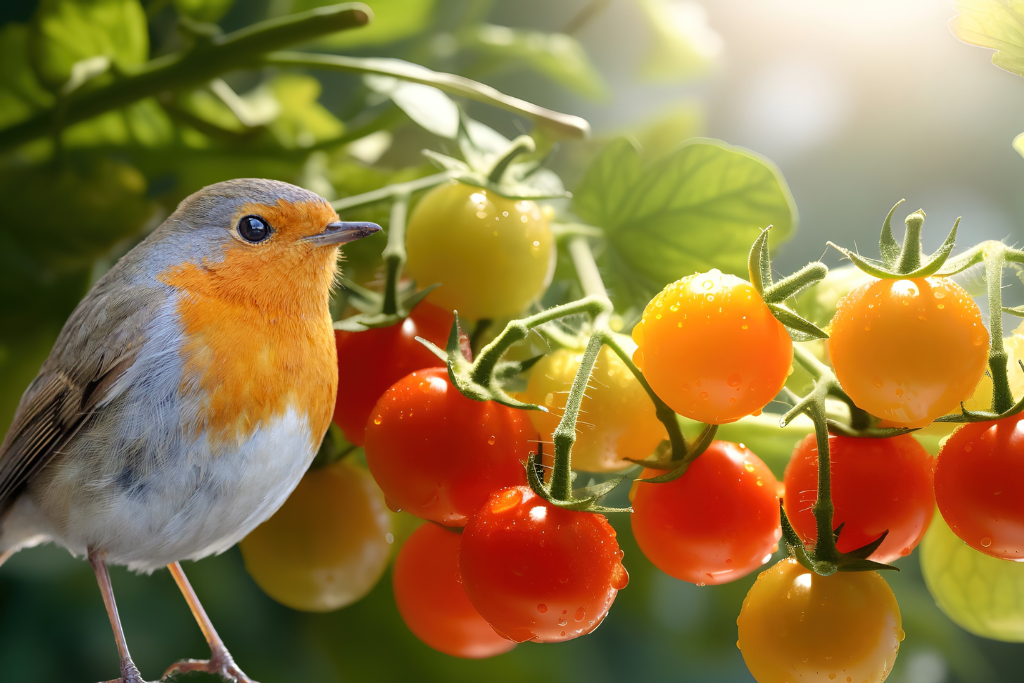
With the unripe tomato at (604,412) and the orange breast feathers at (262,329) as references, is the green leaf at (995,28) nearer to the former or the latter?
the unripe tomato at (604,412)

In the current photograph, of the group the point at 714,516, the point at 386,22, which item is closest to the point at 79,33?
the point at 386,22

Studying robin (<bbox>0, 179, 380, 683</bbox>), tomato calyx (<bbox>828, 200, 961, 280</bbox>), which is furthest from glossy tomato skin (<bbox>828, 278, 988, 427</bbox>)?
robin (<bbox>0, 179, 380, 683</bbox>)

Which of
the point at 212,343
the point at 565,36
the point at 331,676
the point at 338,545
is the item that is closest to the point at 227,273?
the point at 212,343

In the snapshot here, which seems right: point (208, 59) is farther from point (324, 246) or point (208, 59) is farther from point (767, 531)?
point (767, 531)

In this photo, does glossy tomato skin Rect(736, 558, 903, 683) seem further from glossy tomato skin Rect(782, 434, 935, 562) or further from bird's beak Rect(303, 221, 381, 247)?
bird's beak Rect(303, 221, 381, 247)

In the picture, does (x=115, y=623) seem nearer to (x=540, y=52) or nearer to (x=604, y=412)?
(x=604, y=412)

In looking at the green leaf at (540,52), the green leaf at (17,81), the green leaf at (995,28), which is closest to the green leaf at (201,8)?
the green leaf at (17,81)

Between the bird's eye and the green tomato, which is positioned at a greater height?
the bird's eye

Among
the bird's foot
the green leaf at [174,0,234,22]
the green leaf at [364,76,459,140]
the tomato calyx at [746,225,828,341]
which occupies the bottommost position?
the bird's foot
